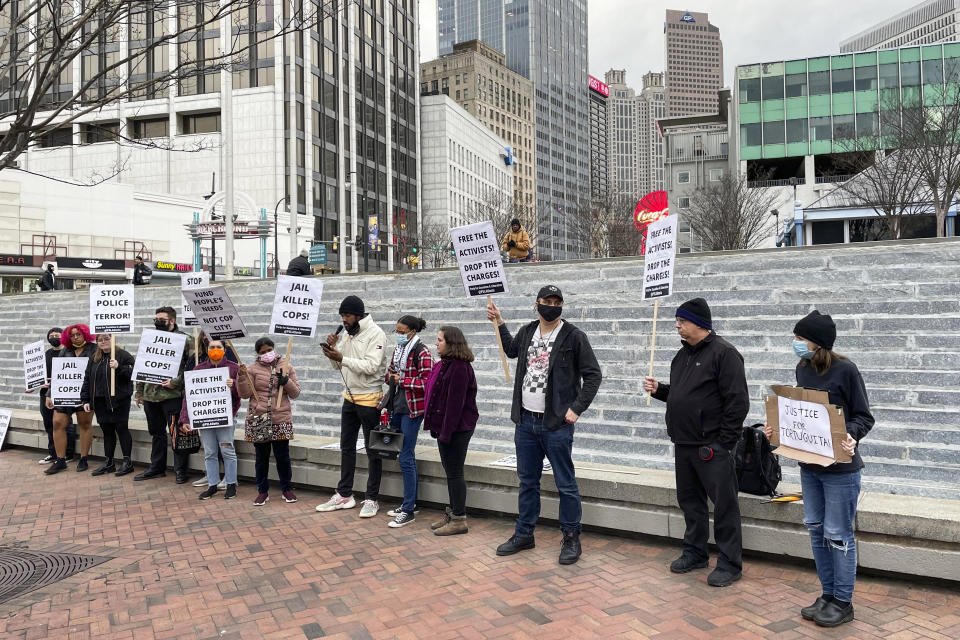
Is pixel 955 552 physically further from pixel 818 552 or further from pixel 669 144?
pixel 669 144

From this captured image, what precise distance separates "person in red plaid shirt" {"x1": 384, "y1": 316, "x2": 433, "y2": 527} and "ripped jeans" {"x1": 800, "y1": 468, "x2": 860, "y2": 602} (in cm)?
352

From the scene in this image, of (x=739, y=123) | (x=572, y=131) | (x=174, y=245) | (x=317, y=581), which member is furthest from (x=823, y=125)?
(x=572, y=131)

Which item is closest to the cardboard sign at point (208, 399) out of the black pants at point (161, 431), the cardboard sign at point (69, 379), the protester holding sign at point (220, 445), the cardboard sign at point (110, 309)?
the protester holding sign at point (220, 445)

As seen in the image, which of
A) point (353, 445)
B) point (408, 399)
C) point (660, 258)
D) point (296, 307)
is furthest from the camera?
point (296, 307)

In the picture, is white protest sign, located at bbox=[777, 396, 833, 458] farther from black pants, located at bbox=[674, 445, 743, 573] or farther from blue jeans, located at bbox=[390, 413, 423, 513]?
blue jeans, located at bbox=[390, 413, 423, 513]

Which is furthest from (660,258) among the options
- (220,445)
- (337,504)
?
(220,445)

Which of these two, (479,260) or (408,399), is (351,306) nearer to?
(408,399)

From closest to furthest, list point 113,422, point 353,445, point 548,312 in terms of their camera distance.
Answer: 1. point 548,312
2. point 353,445
3. point 113,422

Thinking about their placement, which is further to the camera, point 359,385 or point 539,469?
point 359,385

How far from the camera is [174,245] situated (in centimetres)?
4809

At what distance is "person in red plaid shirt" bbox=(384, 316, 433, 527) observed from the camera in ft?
22.5

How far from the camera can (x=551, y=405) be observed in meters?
5.63

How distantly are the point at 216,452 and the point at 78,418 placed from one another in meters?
2.95

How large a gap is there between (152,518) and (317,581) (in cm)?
285
